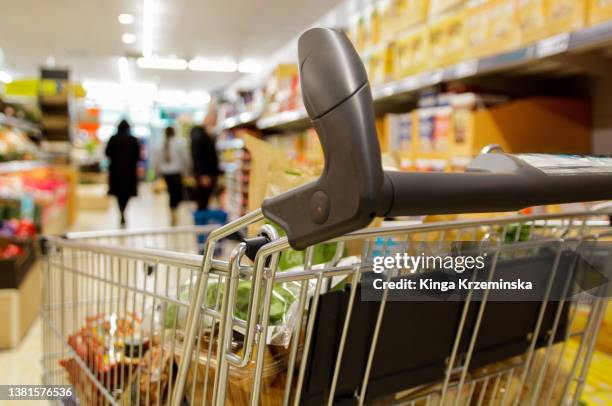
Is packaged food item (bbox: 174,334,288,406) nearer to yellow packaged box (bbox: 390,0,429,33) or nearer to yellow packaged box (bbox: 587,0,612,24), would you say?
yellow packaged box (bbox: 587,0,612,24)

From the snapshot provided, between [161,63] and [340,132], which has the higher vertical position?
[161,63]

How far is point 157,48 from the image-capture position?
10289mm

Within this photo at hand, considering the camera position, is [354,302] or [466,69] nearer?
[354,302]

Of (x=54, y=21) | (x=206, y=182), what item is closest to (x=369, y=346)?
(x=206, y=182)

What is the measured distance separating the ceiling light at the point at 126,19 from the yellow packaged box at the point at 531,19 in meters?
7.21

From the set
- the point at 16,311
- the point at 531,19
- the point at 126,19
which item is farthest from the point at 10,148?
the point at 531,19

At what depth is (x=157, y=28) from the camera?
28.1 ft

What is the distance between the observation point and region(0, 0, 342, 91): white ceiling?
7.23m

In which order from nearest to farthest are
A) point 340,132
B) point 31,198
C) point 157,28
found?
point 340,132, point 31,198, point 157,28

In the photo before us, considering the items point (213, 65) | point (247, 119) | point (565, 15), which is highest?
point (213, 65)

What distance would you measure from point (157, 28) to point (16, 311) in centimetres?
688

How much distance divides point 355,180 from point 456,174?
11 centimetres

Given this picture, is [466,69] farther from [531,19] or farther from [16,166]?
[16,166]

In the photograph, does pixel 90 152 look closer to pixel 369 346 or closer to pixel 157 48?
pixel 157 48
